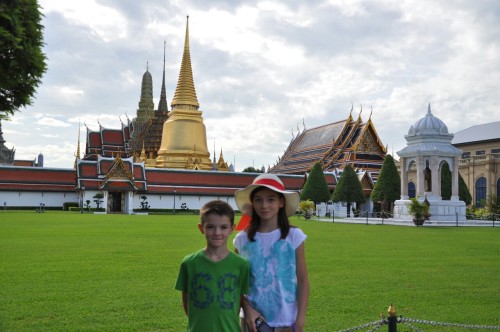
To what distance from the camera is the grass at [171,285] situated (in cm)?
634

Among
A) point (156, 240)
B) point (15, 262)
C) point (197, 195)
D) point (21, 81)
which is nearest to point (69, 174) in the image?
point (197, 195)

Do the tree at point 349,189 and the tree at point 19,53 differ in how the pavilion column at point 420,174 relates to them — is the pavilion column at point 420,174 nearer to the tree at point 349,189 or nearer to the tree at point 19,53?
the tree at point 349,189

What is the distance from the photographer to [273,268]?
374cm

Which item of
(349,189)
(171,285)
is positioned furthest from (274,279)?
(349,189)

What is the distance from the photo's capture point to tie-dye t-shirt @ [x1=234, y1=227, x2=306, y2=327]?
3.71 metres

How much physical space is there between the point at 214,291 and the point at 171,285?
5031 mm

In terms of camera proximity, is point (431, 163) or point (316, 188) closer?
point (431, 163)

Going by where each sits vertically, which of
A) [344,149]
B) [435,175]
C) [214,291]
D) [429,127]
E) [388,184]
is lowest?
[214,291]

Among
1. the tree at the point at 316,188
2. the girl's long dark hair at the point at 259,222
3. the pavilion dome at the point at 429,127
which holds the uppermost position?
the pavilion dome at the point at 429,127

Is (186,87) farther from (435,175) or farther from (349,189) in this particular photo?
(435,175)

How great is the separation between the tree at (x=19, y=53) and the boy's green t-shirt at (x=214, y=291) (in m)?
2.74

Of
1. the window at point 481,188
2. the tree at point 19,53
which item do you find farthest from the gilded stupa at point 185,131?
the tree at point 19,53

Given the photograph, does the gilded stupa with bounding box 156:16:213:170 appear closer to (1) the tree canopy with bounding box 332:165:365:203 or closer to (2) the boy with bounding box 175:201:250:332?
(1) the tree canopy with bounding box 332:165:365:203

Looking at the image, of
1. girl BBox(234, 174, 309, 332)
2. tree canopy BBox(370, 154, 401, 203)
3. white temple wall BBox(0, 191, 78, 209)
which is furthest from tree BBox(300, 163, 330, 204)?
girl BBox(234, 174, 309, 332)
